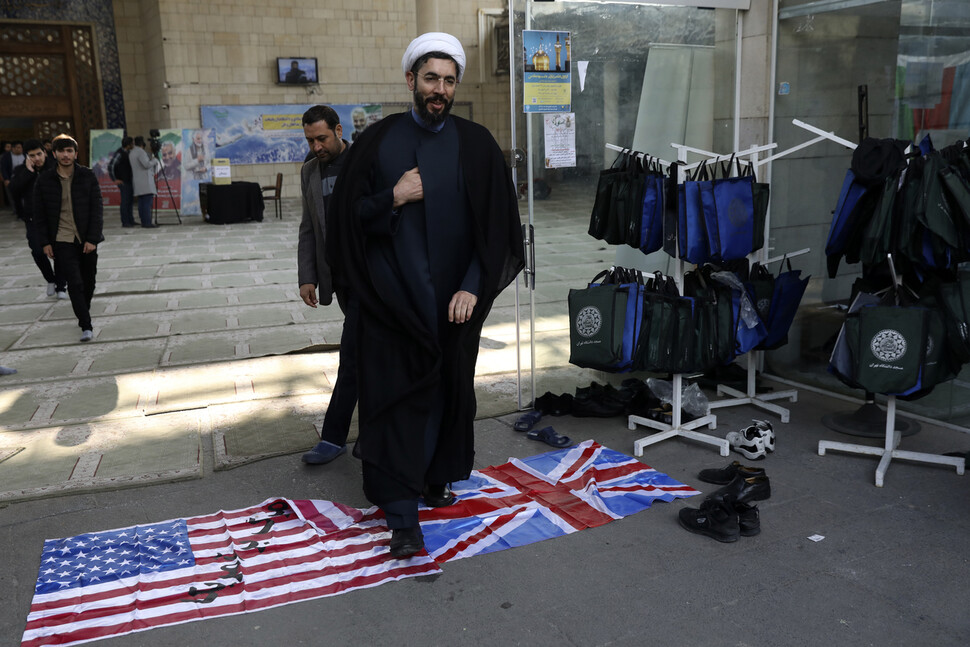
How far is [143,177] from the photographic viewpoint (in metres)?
15.9

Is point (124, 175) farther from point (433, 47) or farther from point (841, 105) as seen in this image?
point (433, 47)

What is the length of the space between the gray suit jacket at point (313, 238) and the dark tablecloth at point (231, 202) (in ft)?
44.5

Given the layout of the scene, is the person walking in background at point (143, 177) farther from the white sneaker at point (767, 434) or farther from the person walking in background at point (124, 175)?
the white sneaker at point (767, 434)

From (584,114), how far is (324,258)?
1.79m

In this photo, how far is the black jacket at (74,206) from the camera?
6.53m

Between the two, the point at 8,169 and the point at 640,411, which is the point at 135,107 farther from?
the point at 640,411

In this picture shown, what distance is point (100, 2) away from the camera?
2083 centimetres

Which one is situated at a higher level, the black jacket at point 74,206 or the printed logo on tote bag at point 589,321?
the black jacket at point 74,206

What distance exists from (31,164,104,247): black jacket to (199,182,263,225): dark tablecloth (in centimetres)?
1039

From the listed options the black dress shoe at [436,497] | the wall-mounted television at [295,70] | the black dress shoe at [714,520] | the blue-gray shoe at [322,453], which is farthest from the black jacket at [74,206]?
the wall-mounted television at [295,70]

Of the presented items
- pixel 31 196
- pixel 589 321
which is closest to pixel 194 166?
pixel 31 196

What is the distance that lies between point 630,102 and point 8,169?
1719 cm

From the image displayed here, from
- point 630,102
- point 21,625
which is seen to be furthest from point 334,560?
point 630,102

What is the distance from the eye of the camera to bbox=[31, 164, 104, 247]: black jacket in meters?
6.53
